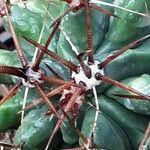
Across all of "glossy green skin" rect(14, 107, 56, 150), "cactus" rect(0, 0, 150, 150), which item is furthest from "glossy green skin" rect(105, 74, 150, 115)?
"glossy green skin" rect(14, 107, 56, 150)

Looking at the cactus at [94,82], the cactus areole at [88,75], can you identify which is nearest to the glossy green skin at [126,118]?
the cactus at [94,82]

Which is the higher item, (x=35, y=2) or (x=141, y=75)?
(x=35, y=2)

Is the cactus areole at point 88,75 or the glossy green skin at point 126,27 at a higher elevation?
the glossy green skin at point 126,27

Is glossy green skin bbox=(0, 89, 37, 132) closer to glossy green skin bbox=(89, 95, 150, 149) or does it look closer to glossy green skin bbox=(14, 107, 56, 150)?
glossy green skin bbox=(14, 107, 56, 150)

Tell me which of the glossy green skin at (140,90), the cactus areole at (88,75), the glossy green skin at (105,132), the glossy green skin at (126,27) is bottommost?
the glossy green skin at (105,132)

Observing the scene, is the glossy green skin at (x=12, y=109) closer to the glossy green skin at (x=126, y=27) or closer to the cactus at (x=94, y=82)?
the cactus at (x=94, y=82)

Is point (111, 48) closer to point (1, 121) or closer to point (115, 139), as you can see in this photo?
point (115, 139)

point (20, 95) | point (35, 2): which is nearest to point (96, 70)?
point (20, 95)

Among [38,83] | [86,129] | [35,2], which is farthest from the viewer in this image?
[35,2]
